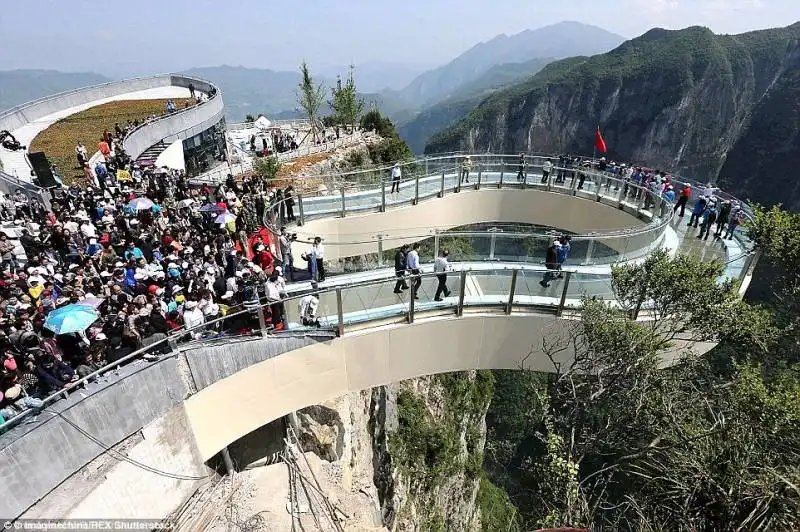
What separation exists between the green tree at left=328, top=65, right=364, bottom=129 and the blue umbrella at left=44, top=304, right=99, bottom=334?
91.8 ft

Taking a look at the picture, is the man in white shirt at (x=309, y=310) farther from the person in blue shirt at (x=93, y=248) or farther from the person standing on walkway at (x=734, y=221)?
the person standing on walkway at (x=734, y=221)

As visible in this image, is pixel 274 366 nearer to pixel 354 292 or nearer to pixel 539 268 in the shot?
pixel 354 292

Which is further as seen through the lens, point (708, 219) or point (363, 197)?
point (363, 197)

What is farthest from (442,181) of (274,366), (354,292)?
(274,366)

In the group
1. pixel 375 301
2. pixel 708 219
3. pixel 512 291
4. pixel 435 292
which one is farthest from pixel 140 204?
pixel 708 219

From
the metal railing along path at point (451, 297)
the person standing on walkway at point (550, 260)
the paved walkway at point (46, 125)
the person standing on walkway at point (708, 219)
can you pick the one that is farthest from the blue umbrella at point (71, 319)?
the person standing on walkway at point (708, 219)

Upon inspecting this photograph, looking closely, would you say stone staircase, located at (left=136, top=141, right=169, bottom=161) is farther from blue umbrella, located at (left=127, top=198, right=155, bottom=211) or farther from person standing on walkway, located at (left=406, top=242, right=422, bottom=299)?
person standing on walkway, located at (left=406, top=242, right=422, bottom=299)

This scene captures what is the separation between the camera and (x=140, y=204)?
1143 cm

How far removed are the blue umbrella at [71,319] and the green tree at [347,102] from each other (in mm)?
27972

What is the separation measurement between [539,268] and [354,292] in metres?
4.22

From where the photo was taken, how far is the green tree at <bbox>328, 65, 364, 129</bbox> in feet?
104

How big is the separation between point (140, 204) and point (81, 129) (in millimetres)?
15486

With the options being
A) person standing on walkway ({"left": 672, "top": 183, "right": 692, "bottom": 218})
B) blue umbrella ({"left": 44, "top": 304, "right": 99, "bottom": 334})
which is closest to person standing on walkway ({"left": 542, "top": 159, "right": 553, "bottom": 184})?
person standing on walkway ({"left": 672, "top": 183, "right": 692, "bottom": 218})

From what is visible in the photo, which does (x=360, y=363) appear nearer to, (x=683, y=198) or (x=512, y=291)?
(x=512, y=291)
